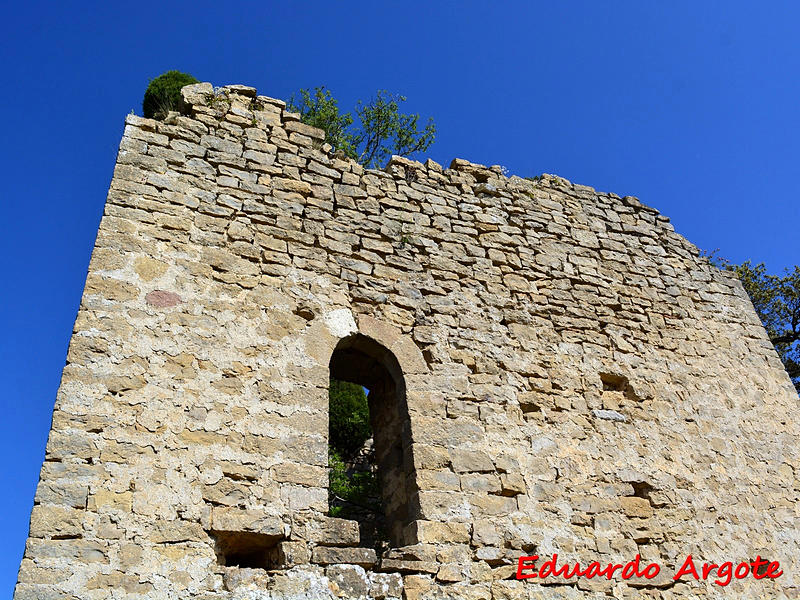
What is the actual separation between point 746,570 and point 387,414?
10.1 feet

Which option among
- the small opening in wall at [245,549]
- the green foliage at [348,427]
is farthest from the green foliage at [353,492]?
the small opening in wall at [245,549]

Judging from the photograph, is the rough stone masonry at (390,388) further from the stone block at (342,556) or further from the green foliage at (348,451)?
the green foliage at (348,451)

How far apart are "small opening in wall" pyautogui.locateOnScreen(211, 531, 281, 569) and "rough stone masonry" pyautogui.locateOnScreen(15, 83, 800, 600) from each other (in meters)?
0.01

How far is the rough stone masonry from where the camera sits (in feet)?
12.0

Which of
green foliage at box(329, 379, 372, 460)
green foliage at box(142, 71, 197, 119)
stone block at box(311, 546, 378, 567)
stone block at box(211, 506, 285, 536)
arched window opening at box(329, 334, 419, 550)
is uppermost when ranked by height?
green foliage at box(142, 71, 197, 119)

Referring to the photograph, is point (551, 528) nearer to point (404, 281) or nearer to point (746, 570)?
point (746, 570)

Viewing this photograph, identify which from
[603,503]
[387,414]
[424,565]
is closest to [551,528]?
[603,503]

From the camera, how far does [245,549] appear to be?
385 centimetres

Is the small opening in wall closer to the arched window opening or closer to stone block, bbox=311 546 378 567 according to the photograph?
stone block, bbox=311 546 378 567

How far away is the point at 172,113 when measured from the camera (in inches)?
207

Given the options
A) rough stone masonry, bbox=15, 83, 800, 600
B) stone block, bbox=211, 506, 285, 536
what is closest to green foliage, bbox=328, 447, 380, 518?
rough stone masonry, bbox=15, 83, 800, 600

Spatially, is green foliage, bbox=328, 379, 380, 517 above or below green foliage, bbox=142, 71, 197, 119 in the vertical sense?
below

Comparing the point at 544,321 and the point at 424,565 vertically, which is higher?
the point at 544,321

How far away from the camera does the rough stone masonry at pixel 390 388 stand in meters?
3.66
